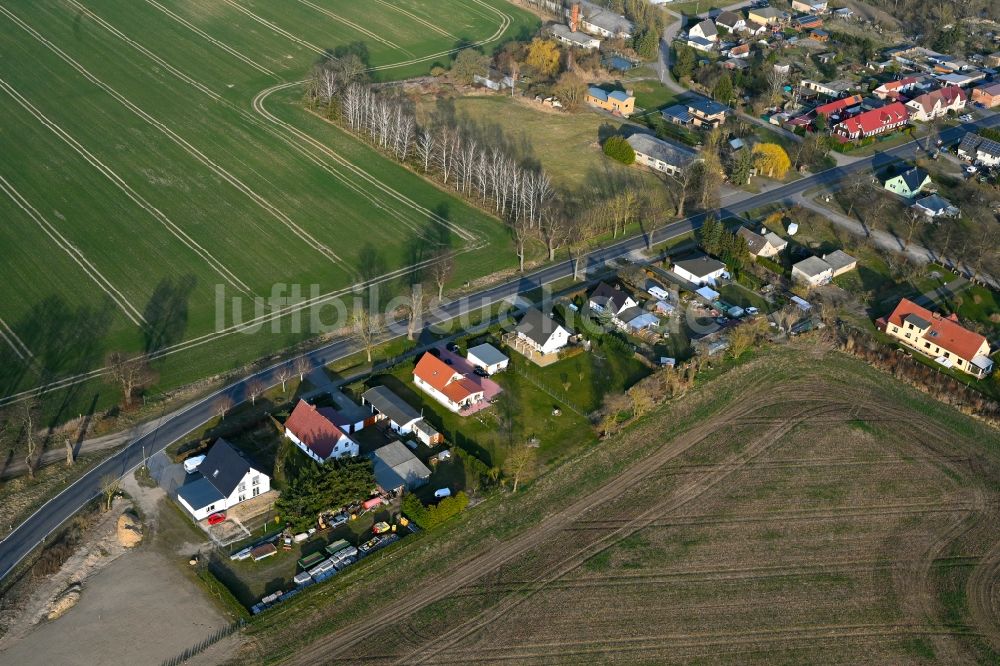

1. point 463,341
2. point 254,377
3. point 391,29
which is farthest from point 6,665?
point 391,29

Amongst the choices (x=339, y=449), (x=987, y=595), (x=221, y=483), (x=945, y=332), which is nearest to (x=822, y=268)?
(x=945, y=332)

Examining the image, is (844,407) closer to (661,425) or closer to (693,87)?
(661,425)

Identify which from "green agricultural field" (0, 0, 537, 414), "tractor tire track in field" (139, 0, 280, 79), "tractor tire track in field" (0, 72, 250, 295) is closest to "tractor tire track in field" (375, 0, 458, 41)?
"green agricultural field" (0, 0, 537, 414)

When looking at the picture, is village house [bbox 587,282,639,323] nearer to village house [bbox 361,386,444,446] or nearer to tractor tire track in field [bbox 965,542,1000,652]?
village house [bbox 361,386,444,446]

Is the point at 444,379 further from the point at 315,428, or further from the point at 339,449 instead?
the point at 315,428

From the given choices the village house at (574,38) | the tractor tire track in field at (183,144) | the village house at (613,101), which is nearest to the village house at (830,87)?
the village house at (613,101)

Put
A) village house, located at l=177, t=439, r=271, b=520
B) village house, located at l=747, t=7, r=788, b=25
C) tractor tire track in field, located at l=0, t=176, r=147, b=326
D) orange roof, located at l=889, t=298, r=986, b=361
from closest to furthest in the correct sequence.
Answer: village house, located at l=177, t=439, r=271, b=520 → orange roof, located at l=889, t=298, r=986, b=361 → tractor tire track in field, located at l=0, t=176, r=147, b=326 → village house, located at l=747, t=7, r=788, b=25
